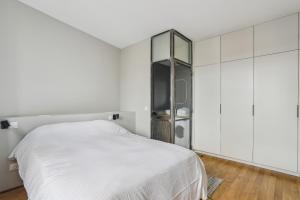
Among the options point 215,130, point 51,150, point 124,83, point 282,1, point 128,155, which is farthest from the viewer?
point 124,83

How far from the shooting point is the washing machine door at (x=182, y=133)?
10.7 feet

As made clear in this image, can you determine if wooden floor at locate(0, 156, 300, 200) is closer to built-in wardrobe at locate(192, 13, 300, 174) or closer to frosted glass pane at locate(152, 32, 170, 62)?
built-in wardrobe at locate(192, 13, 300, 174)

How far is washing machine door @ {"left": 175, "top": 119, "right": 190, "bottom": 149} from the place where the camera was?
3.27m

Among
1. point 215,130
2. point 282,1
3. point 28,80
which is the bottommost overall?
point 215,130

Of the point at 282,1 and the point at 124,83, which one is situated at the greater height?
the point at 282,1

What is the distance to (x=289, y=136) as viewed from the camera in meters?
2.42

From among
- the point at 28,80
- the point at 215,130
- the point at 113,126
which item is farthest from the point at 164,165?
the point at 28,80

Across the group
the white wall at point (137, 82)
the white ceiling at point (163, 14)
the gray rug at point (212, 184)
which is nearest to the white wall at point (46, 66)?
the white ceiling at point (163, 14)

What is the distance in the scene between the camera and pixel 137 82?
3631mm

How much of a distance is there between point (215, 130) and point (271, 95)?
1176 mm

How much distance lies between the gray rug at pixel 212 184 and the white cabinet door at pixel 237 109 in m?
0.91

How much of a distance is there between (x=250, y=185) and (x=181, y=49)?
2.67m

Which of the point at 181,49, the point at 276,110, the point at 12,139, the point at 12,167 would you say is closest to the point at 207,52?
the point at 181,49

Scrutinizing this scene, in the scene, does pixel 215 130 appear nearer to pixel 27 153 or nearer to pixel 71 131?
pixel 71 131
